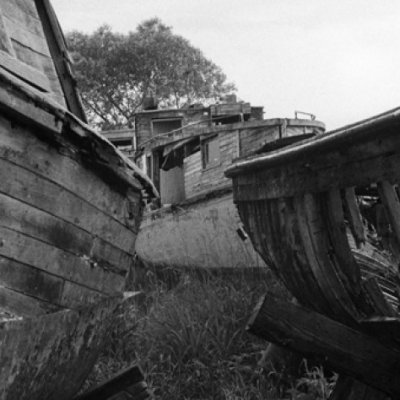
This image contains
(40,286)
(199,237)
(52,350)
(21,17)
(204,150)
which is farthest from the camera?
(204,150)

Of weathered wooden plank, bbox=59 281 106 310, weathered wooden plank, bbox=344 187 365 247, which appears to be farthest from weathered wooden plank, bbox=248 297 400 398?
weathered wooden plank, bbox=59 281 106 310

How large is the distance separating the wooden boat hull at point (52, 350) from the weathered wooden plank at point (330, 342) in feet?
3.67

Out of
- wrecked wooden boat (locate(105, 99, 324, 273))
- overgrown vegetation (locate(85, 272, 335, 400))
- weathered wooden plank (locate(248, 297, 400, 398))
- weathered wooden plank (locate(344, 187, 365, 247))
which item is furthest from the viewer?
wrecked wooden boat (locate(105, 99, 324, 273))

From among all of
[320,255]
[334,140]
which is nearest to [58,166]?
[334,140]

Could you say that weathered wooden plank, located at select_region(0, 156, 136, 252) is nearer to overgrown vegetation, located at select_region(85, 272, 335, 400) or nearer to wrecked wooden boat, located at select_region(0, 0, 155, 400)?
wrecked wooden boat, located at select_region(0, 0, 155, 400)

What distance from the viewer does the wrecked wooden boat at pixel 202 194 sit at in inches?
382

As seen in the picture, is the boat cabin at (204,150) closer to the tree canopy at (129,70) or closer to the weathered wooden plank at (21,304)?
the weathered wooden plank at (21,304)

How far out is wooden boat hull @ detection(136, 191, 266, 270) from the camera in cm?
915

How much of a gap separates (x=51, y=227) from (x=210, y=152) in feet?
30.8

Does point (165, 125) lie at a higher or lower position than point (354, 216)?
higher

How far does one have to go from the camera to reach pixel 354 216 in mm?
3656

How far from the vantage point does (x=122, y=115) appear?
40.3m

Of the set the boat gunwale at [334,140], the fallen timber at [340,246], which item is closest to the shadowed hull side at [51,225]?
the boat gunwale at [334,140]

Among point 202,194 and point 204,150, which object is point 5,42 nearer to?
point 202,194
